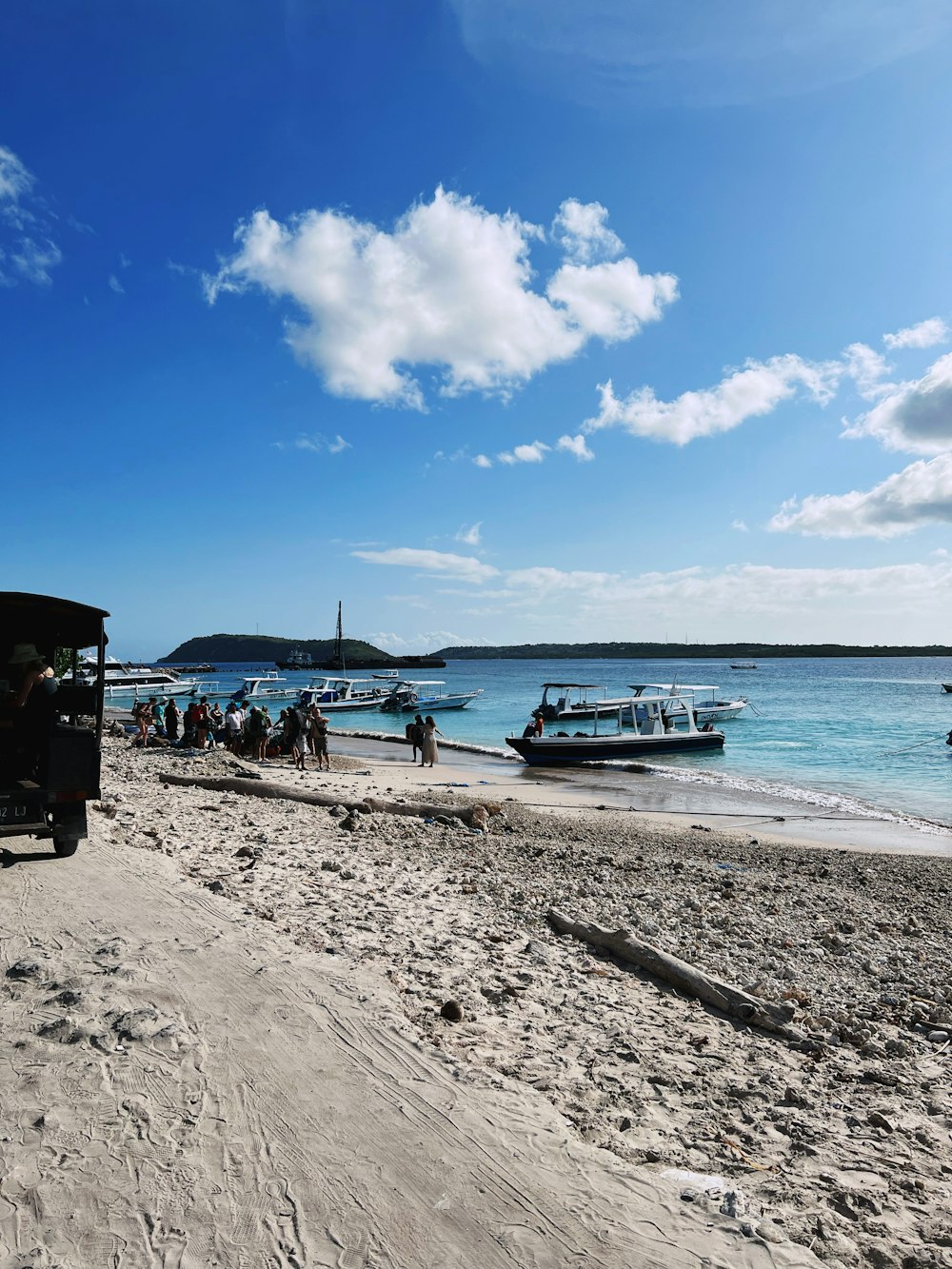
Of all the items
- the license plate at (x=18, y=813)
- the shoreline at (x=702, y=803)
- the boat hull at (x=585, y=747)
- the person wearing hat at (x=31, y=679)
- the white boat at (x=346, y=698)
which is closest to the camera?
the license plate at (x=18, y=813)

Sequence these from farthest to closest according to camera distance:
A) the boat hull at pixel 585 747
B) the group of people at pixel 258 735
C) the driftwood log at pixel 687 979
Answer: the boat hull at pixel 585 747
the group of people at pixel 258 735
the driftwood log at pixel 687 979

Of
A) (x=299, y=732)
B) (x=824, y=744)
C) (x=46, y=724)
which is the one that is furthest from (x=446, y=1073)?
(x=824, y=744)

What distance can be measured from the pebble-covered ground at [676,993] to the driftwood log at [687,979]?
12 cm

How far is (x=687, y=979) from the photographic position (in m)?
5.77

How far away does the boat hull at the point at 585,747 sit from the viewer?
28.4 m

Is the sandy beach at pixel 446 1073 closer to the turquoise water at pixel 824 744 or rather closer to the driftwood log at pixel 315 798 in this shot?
the driftwood log at pixel 315 798

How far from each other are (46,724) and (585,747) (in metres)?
22.6

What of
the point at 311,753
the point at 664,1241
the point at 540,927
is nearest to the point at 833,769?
the point at 311,753

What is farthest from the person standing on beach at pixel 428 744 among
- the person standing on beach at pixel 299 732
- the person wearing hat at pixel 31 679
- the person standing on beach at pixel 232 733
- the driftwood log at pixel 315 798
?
the person wearing hat at pixel 31 679

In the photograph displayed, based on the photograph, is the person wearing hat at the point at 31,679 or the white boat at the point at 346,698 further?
the white boat at the point at 346,698

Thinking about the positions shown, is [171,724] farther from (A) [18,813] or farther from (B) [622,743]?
(A) [18,813]

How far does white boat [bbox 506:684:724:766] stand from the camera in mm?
28453

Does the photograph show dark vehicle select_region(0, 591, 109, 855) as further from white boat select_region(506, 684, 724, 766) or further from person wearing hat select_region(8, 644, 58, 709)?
white boat select_region(506, 684, 724, 766)

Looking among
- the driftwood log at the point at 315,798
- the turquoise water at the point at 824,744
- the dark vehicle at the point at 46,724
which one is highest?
the dark vehicle at the point at 46,724
